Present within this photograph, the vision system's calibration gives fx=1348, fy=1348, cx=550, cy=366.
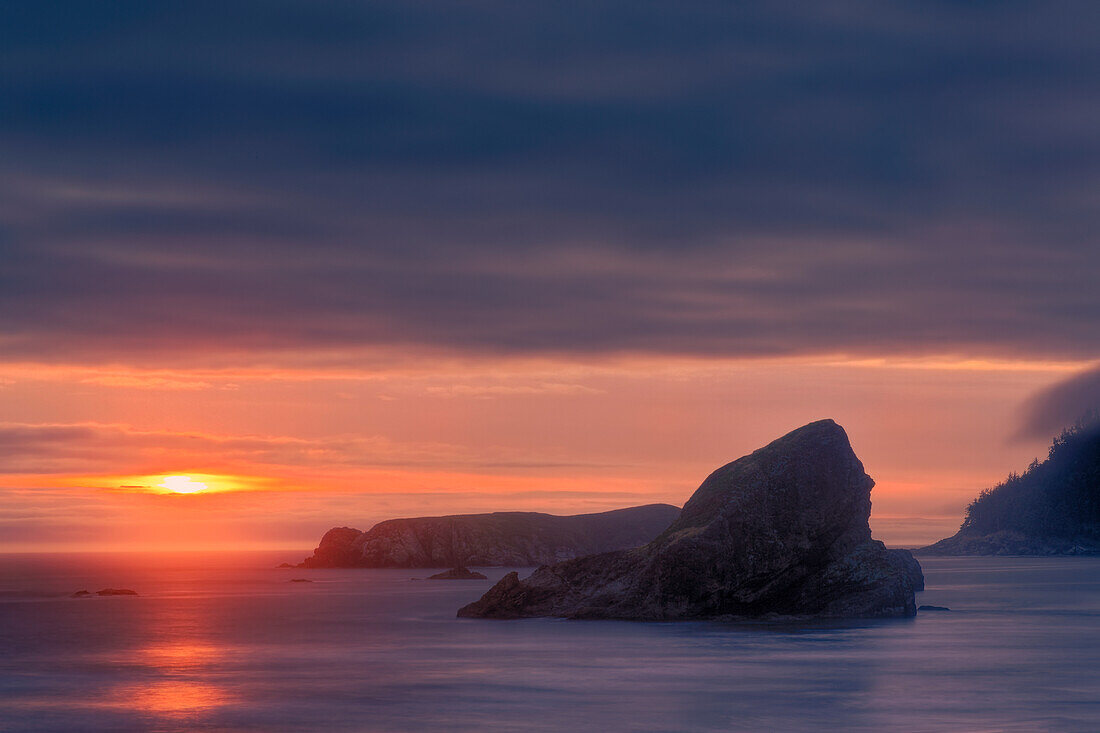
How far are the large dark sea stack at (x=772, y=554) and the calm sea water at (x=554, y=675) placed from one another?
12.2ft

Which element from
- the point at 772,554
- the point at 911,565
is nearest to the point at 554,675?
the point at 772,554

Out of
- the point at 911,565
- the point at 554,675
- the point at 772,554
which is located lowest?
the point at 554,675

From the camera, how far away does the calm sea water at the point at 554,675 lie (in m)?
40.2

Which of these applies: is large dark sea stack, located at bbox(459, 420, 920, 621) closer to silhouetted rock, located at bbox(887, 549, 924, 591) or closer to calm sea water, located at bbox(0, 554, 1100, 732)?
calm sea water, located at bbox(0, 554, 1100, 732)

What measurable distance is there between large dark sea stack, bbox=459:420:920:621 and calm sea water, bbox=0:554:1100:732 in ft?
12.2

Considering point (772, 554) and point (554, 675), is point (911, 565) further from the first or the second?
point (554, 675)

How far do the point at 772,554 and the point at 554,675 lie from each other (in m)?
30.7

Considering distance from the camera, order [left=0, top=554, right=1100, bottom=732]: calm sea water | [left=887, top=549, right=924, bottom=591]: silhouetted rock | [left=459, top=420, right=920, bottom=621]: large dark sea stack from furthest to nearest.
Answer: [left=887, top=549, right=924, bottom=591]: silhouetted rock, [left=459, top=420, right=920, bottom=621]: large dark sea stack, [left=0, top=554, right=1100, bottom=732]: calm sea water

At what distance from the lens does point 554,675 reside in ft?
171

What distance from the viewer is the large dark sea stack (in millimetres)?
79938

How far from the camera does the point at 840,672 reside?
172 feet

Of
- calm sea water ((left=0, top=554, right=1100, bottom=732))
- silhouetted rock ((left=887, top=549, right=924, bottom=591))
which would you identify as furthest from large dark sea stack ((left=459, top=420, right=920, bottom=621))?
silhouetted rock ((left=887, top=549, right=924, bottom=591))

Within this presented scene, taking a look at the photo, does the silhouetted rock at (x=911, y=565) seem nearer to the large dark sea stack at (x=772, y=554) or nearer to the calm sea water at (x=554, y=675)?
the calm sea water at (x=554, y=675)

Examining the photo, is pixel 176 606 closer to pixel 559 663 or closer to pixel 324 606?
pixel 324 606
